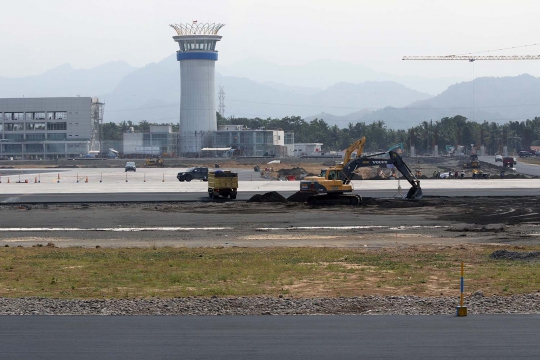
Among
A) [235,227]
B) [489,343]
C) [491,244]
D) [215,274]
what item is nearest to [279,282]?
[215,274]

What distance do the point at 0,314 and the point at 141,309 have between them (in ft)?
12.5

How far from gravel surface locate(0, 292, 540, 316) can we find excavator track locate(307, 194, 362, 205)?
34.3 meters

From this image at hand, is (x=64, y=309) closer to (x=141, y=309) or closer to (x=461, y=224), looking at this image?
(x=141, y=309)

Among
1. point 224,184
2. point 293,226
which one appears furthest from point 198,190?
point 293,226

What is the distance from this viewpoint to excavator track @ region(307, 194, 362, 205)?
56375 mm

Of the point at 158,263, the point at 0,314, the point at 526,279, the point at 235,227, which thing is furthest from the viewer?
the point at 235,227

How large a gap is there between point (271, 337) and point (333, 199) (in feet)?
129

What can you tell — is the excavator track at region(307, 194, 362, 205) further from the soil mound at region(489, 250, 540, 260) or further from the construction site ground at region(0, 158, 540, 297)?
the soil mound at region(489, 250, 540, 260)

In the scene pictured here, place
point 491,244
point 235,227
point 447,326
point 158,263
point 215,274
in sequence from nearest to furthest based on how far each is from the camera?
point 447,326 → point 215,274 → point 158,263 → point 491,244 → point 235,227

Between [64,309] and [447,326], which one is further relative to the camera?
[64,309]

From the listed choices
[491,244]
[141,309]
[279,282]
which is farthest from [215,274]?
[491,244]

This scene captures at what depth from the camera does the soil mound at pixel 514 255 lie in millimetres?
30322

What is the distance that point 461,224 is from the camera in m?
44.5

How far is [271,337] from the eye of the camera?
17594 millimetres
